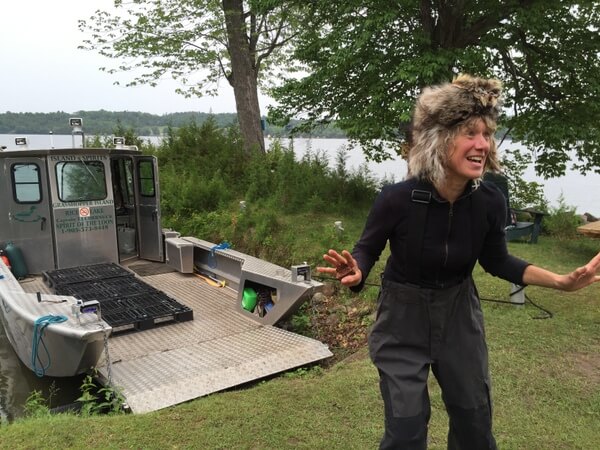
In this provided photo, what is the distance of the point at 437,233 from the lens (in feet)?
7.02

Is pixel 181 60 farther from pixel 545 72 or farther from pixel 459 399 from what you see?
pixel 459 399

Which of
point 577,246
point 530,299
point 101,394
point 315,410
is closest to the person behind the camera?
point 315,410

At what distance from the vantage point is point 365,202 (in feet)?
35.8

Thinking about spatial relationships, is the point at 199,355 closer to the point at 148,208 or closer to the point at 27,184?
the point at 27,184

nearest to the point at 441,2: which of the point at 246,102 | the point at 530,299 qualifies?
the point at 530,299

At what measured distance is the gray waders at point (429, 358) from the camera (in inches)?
83.1

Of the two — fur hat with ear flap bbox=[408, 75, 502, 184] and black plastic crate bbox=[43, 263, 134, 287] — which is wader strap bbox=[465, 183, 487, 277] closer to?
fur hat with ear flap bbox=[408, 75, 502, 184]

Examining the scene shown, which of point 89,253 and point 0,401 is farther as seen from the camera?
point 89,253

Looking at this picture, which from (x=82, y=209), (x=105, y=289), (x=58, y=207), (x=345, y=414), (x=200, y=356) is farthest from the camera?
(x=82, y=209)

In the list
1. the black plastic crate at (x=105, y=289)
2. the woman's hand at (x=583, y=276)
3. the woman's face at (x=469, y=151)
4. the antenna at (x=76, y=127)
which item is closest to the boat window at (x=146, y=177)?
the antenna at (x=76, y=127)

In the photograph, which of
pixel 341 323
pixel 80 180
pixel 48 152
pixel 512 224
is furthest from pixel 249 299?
pixel 512 224

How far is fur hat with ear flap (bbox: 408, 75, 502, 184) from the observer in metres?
2.07

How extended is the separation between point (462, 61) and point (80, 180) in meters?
6.13

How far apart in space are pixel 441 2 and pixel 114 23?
9599 mm
